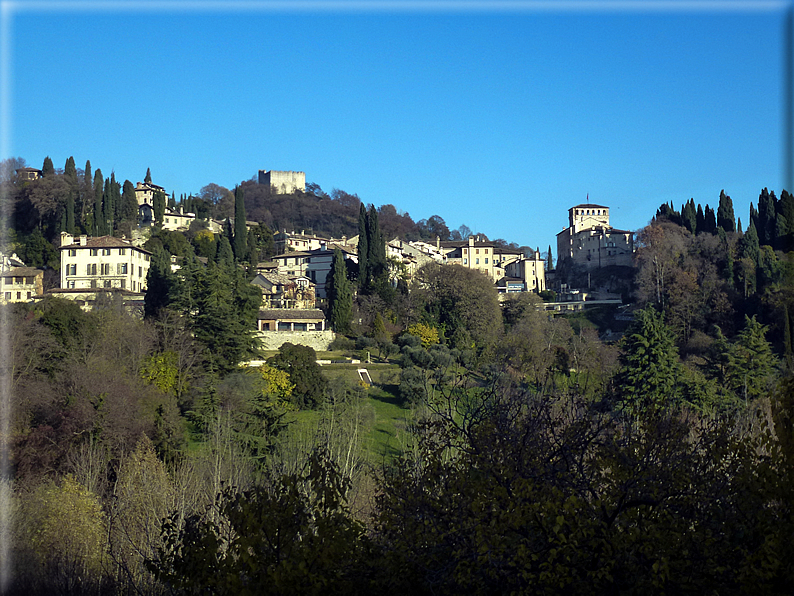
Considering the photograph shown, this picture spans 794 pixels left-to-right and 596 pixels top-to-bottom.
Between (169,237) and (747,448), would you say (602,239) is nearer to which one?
(169,237)

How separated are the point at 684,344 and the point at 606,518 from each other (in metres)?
39.6

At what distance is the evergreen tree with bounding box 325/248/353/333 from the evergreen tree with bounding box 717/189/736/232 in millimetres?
27989

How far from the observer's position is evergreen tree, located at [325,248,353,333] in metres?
43.1

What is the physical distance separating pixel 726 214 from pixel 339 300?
29.6 m

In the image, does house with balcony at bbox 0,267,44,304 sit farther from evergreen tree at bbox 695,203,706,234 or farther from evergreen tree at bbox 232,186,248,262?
evergreen tree at bbox 695,203,706,234

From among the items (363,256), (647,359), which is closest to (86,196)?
(363,256)

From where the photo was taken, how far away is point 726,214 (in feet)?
179

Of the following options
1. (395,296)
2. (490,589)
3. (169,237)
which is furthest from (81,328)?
(169,237)

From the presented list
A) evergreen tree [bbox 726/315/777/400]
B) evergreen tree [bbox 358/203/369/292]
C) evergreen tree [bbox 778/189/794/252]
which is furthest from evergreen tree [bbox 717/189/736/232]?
evergreen tree [bbox 778/189/794/252]

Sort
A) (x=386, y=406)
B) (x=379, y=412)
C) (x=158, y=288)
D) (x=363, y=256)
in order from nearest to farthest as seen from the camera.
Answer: (x=379, y=412) < (x=386, y=406) < (x=158, y=288) < (x=363, y=256)

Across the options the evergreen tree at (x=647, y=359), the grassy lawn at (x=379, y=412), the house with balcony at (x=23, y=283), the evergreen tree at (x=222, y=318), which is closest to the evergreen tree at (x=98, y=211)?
the house with balcony at (x=23, y=283)

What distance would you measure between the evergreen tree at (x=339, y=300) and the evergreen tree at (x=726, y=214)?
1102 inches

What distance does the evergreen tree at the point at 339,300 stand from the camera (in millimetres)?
43062

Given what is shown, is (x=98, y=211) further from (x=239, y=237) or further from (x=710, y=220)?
(x=710, y=220)
